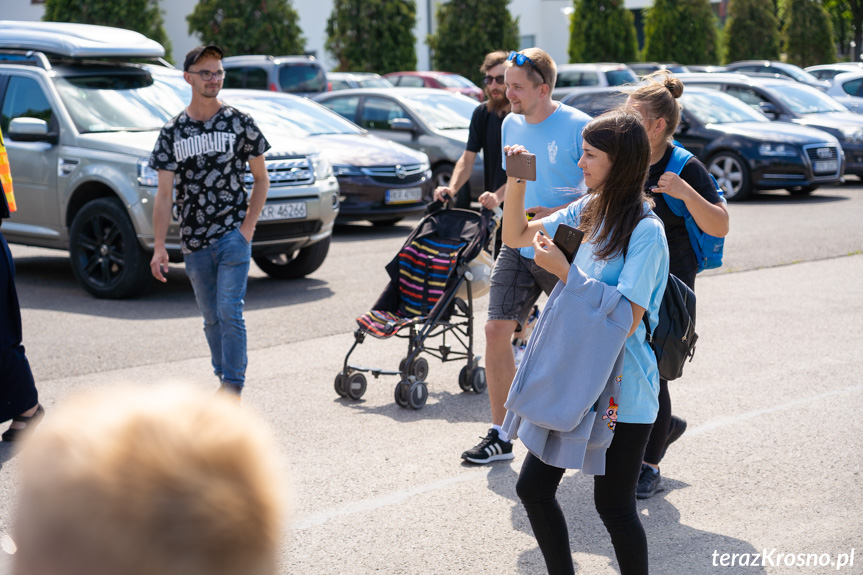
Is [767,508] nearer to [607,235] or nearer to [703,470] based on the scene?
[703,470]

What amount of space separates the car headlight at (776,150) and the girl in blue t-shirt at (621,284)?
13558 mm

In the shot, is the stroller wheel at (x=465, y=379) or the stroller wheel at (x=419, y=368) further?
the stroller wheel at (x=465, y=379)

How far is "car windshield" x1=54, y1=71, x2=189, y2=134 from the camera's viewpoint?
9117mm

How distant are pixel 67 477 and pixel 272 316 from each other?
7.26 m

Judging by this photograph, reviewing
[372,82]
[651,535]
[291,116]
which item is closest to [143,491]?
[651,535]

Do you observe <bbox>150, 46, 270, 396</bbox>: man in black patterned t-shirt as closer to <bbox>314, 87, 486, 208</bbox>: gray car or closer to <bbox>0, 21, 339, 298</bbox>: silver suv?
<bbox>0, 21, 339, 298</bbox>: silver suv

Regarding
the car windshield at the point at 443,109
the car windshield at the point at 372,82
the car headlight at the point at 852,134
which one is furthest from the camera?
the car windshield at the point at 372,82

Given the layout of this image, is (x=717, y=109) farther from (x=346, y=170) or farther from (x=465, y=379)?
(x=465, y=379)

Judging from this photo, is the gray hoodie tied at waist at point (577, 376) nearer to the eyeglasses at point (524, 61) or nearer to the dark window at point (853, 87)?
the eyeglasses at point (524, 61)

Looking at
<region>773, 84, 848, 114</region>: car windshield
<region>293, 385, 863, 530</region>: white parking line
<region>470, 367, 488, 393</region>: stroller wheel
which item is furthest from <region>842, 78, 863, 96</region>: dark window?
<region>470, 367, 488, 393</region>: stroller wheel

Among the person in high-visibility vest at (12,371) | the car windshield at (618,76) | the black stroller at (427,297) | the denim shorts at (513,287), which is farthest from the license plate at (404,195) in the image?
the car windshield at (618,76)

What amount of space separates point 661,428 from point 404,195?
337 inches

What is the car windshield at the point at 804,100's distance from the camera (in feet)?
60.4

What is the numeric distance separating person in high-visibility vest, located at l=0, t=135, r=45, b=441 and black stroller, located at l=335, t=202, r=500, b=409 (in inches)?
67.5
